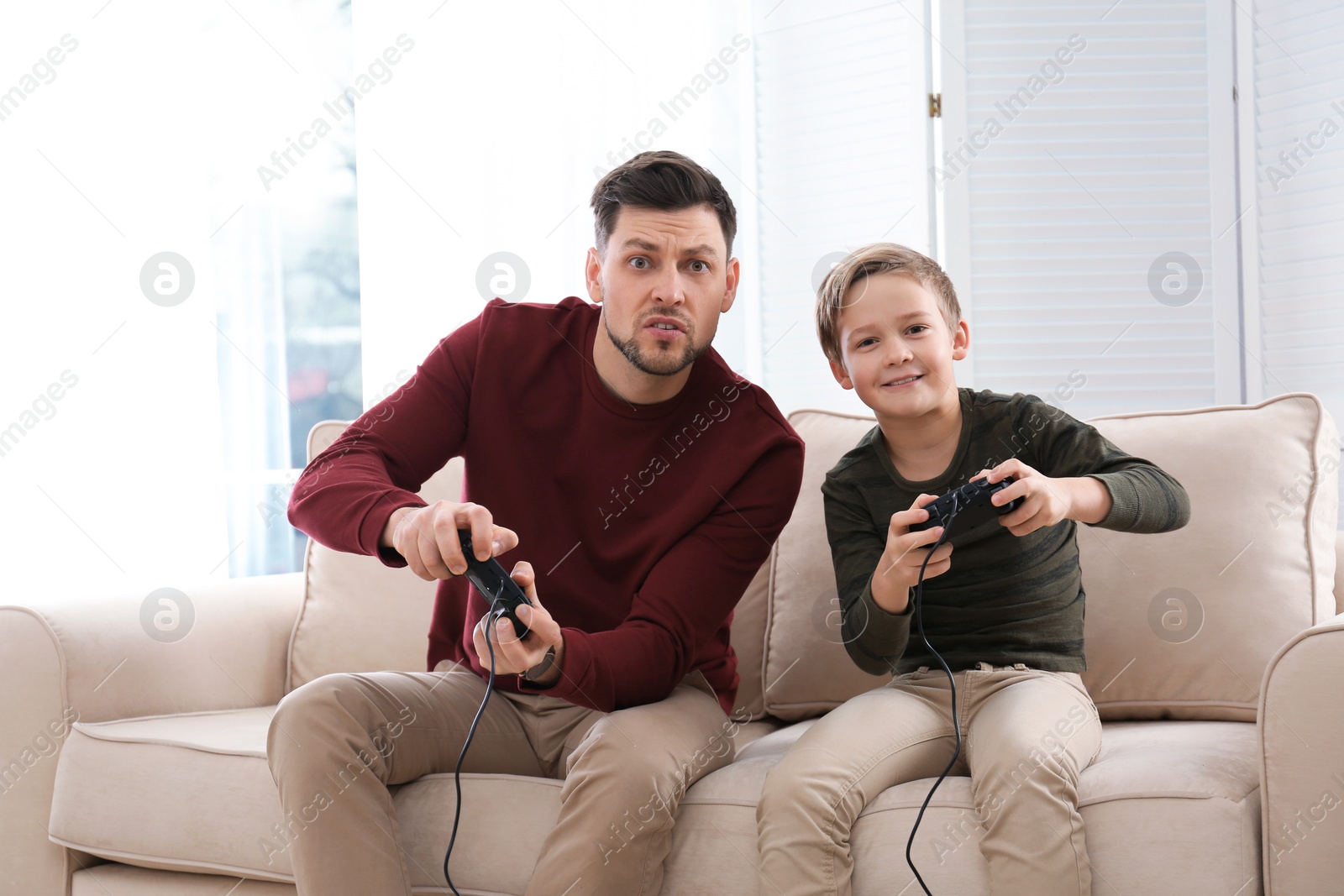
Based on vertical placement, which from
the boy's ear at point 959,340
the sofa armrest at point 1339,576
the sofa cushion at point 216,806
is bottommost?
the sofa cushion at point 216,806

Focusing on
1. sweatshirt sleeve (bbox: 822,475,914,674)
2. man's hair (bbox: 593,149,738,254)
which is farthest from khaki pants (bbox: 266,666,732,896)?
man's hair (bbox: 593,149,738,254)

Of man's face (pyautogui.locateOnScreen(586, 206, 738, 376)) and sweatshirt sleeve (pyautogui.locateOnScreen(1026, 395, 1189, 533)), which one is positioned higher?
man's face (pyautogui.locateOnScreen(586, 206, 738, 376))

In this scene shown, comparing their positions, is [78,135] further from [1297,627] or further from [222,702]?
[1297,627]

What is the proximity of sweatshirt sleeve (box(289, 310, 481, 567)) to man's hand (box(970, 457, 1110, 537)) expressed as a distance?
71cm

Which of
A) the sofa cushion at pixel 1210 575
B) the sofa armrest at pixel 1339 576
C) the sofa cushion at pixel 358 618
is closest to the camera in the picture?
the sofa cushion at pixel 1210 575

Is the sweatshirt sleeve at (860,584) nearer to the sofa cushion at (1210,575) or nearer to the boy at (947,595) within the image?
the boy at (947,595)

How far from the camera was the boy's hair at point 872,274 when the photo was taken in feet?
4.80

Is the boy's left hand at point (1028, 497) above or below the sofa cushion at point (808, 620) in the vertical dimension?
above

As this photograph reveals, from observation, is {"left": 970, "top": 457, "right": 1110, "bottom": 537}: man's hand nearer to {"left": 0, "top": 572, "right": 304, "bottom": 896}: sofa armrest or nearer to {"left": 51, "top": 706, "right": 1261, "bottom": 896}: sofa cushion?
{"left": 51, "top": 706, "right": 1261, "bottom": 896}: sofa cushion

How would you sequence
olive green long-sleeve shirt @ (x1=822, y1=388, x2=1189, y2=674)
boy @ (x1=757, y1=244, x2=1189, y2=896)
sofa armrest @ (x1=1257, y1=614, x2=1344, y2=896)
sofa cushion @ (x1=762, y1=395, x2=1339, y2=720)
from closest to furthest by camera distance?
sofa armrest @ (x1=1257, y1=614, x2=1344, y2=896), boy @ (x1=757, y1=244, x2=1189, y2=896), olive green long-sleeve shirt @ (x1=822, y1=388, x2=1189, y2=674), sofa cushion @ (x1=762, y1=395, x2=1339, y2=720)

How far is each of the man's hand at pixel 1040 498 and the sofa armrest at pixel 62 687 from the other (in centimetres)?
131

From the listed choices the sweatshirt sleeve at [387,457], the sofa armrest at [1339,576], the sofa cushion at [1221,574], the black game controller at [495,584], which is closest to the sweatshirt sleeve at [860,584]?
the sofa cushion at [1221,574]

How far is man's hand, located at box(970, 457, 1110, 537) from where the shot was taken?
1.16m

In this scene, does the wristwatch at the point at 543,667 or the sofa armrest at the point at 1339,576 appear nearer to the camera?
the wristwatch at the point at 543,667
